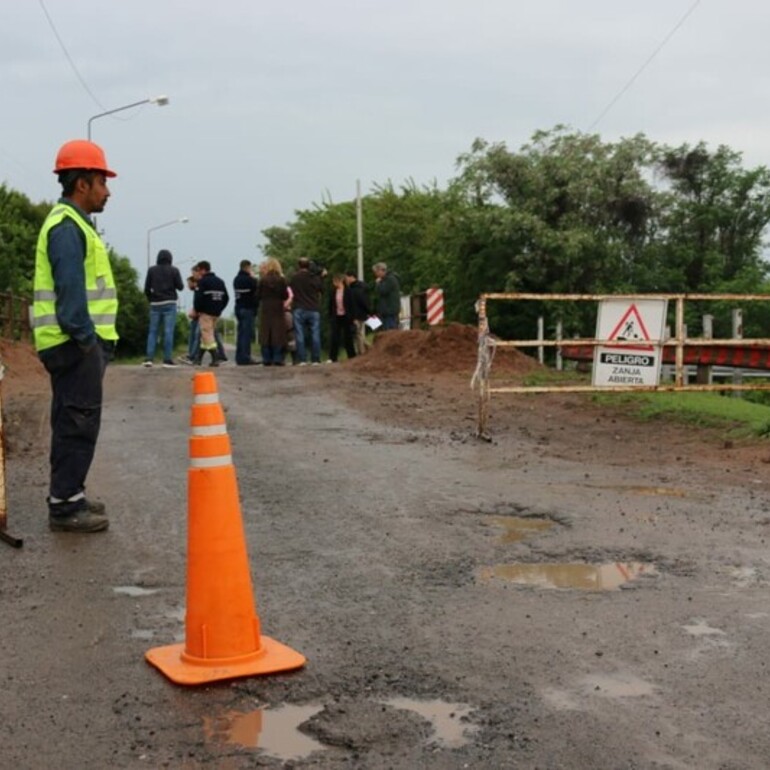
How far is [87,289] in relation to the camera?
6480 mm

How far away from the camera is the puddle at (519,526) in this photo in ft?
21.6

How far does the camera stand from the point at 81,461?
650 cm

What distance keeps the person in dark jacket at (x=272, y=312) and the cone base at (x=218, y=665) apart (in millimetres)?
15932

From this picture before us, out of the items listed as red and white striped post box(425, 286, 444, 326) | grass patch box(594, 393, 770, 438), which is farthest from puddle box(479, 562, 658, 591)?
red and white striped post box(425, 286, 444, 326)

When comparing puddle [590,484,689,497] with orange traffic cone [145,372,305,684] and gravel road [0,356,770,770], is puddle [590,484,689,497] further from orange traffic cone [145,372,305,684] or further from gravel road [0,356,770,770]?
orange traffic cone [145,372,305,684]

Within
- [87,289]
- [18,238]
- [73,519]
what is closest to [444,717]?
[73,519]

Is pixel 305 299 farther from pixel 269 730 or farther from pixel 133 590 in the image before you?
pixel 269 730

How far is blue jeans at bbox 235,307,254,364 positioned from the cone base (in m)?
16.7

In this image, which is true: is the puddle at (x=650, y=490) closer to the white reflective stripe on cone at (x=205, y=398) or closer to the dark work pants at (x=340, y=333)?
the white reflective stripe on cone at (x=205, y=398)

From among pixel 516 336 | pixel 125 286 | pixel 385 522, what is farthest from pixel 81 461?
pixel 125 286

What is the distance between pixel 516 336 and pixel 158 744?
37.8 m

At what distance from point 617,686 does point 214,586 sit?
153 centimetres

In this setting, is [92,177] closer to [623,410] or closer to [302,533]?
[302,533]

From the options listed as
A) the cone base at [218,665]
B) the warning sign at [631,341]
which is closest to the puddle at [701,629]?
the cone base at [218,665]
